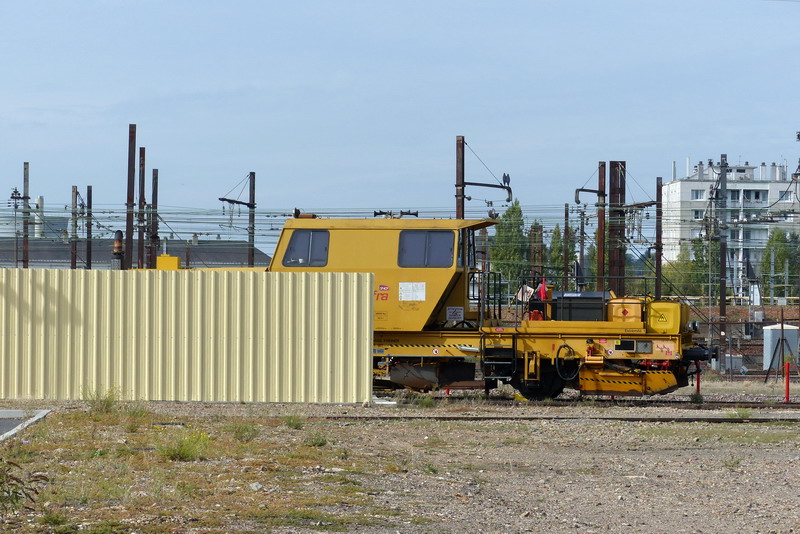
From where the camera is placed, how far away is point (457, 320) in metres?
17.7

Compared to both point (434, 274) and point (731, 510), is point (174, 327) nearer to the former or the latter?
point (434, 274)

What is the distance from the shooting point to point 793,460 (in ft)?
38.9

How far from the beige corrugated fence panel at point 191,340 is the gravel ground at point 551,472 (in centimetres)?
56

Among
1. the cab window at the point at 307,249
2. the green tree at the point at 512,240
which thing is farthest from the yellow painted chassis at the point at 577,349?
the green tree at the point at 512,240

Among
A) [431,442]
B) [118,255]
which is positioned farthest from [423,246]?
[118,255]

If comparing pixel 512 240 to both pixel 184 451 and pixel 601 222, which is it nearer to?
pixel 601 222

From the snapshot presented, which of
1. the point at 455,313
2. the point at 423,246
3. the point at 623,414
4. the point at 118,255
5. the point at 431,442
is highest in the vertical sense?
the point at 423,246

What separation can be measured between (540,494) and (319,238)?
898 cm

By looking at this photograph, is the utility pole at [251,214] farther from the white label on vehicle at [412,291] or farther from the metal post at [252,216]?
the white label on vehicle at [412,291]

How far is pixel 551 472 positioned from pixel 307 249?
792 centimetres

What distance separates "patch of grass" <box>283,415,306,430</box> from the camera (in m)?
13.8

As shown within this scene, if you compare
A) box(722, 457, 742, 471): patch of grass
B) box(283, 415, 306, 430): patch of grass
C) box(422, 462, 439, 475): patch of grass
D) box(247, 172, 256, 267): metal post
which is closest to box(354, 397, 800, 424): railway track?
box(283, 415, 306, 430): patch of grass

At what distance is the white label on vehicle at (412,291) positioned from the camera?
17.3m

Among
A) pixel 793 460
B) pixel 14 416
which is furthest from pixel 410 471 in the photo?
pixel 14 416
